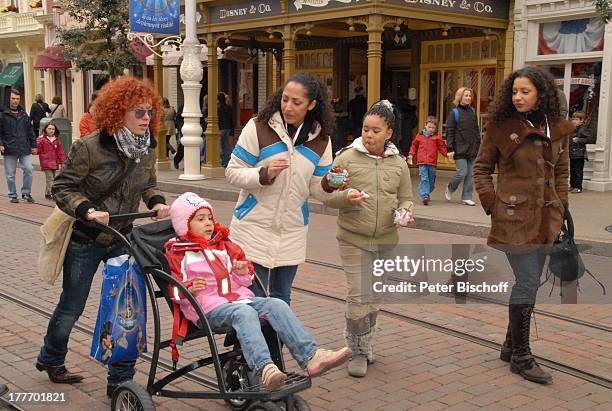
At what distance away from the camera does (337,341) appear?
17.5 ft

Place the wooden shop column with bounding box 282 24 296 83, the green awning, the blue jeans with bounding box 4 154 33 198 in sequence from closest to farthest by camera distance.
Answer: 1. the blue jeans with bounding box 4 154 33 198
2. the wooden shop column with bounding box 282 24 296 83
3. the green awning

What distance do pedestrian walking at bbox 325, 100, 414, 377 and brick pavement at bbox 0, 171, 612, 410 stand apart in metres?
0.32

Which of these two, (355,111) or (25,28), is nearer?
(355,111)

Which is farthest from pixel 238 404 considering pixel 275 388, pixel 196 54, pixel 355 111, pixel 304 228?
pixel 355 111

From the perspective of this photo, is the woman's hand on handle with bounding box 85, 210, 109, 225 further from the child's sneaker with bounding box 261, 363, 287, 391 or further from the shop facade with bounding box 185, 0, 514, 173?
the shop facade with bounding box 185, 0, 514, 173

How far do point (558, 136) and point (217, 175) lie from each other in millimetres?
12462

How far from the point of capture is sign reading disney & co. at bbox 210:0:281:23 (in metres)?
14.8

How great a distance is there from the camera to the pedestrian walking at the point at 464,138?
38.6ft

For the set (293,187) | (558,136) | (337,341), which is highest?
(558,136)

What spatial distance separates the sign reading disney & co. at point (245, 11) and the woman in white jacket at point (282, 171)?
10974 millimetres

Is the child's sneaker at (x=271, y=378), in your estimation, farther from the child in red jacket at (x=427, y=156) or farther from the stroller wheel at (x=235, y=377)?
the child in red jacket at (x=427, y=156)

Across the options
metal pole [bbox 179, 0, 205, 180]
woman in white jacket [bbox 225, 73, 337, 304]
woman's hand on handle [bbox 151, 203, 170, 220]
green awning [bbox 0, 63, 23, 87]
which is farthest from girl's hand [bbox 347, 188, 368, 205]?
green awning [bbox 0, 63, 23, 87]

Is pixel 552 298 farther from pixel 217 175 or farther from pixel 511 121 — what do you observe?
pixel 217 175

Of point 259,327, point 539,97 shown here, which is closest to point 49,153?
point 539,97
